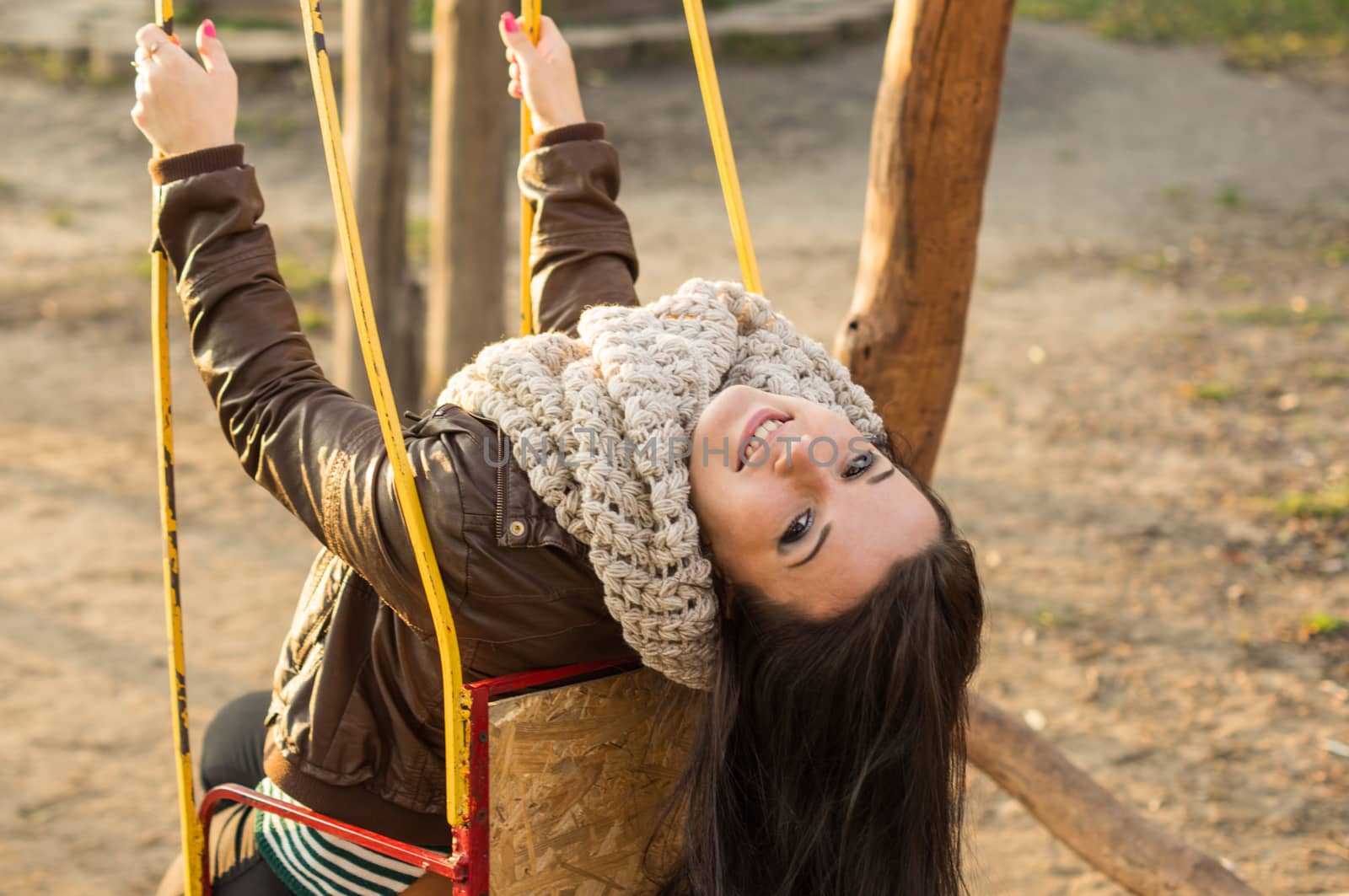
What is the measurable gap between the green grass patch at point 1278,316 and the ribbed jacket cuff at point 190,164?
5.34 metres

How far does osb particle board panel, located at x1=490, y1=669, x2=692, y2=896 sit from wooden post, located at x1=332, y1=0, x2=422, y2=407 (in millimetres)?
2581

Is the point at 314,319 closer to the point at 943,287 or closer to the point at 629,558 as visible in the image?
the point at 943,287

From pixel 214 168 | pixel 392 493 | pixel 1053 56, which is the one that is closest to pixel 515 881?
pixel 392 493

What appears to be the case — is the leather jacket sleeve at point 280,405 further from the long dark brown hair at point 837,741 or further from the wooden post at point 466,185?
the wooden post at point 466,185

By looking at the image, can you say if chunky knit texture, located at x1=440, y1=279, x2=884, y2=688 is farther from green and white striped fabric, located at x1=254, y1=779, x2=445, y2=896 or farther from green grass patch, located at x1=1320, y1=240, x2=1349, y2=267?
green grass patch, located at x1=1320, y1=240, x2=1349, y2=267

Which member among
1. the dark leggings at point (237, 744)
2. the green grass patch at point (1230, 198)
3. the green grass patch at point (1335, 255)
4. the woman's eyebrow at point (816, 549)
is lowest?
the dark leggings at point (237, 744)

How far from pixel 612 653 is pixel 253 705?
774mm

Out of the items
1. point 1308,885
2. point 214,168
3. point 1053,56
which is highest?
point 1053,56

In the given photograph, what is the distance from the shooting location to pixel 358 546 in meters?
1.45

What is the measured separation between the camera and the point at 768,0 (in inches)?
431

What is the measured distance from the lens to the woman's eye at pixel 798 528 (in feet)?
4.83

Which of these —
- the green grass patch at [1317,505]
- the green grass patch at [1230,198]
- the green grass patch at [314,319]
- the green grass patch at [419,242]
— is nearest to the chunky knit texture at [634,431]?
the green grass patch at [1317,505]

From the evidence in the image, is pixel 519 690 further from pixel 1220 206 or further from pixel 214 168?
pixel 1220 206

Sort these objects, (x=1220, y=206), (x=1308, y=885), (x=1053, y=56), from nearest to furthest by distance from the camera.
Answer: (x=1308, y=885), (x=1220, y=206), (x=1053, y=56)
